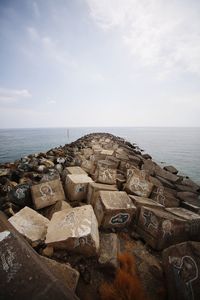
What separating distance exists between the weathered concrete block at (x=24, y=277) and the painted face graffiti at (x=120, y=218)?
1810 mm

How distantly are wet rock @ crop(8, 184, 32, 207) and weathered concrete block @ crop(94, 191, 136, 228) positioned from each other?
4.91 ft

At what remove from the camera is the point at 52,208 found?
347 centimetres

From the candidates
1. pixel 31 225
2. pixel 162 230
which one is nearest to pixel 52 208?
pixel 31 225

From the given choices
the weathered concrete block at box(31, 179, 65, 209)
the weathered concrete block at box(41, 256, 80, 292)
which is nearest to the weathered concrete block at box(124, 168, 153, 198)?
the weathered concrete block at box(31, 179, 65, 209)

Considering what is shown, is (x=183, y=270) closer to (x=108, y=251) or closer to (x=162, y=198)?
(x=108, y=251)

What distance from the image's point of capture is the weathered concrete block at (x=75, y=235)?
222cm

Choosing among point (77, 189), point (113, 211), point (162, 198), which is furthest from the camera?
point (162, 198)

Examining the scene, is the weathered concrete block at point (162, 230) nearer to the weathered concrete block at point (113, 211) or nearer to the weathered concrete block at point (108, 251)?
the weathered concrete block at point (113, 211)

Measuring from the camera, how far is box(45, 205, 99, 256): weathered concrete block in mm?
2223

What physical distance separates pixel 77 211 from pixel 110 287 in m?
1.08

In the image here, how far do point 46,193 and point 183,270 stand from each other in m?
2.67

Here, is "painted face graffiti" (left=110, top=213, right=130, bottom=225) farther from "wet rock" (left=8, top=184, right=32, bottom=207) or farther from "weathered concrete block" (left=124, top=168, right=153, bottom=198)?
"wet rock" (left=8, top=184, right=32, bottom=207)

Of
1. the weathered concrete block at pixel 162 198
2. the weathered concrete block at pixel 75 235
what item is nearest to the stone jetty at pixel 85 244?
the weathered concrete block at pixel 75 235

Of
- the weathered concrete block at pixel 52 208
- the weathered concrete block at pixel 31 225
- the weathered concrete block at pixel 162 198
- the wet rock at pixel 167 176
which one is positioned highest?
the weathered concrete block at pixel 31 225
